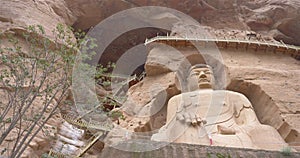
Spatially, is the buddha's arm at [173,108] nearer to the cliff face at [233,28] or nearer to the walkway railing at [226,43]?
the cliff face at [233,28]

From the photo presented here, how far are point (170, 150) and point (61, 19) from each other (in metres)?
8.89

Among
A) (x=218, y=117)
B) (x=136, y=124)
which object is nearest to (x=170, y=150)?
(x=218, y=117)

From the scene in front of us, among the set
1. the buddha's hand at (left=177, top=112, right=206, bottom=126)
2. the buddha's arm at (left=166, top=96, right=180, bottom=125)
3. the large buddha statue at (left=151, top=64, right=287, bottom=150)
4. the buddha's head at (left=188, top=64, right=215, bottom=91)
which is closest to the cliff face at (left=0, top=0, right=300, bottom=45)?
the buddha's head at (left=188, top=64, right=215, bottom=91)

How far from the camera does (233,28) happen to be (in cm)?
1271

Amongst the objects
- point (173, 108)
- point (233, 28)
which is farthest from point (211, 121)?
point (233, 28)

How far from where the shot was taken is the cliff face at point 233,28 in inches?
298

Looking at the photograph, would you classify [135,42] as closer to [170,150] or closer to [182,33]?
[182,33]

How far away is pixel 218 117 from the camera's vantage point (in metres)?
6.94

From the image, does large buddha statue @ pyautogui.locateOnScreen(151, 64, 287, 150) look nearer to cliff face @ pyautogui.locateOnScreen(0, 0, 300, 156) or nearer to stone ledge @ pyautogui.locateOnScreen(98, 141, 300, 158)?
cliff face @ pyautogui.locateOnScreen(0, 0, 300, 156)

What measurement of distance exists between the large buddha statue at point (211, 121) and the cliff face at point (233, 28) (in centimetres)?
72

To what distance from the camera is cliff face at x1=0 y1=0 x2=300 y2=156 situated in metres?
7.57

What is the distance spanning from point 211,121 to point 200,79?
1501 mm

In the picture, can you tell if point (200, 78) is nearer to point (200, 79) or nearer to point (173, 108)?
point (200, 79)

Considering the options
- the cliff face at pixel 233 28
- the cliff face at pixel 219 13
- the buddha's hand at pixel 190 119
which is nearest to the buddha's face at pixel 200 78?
the cliff face at pixel 233 28
